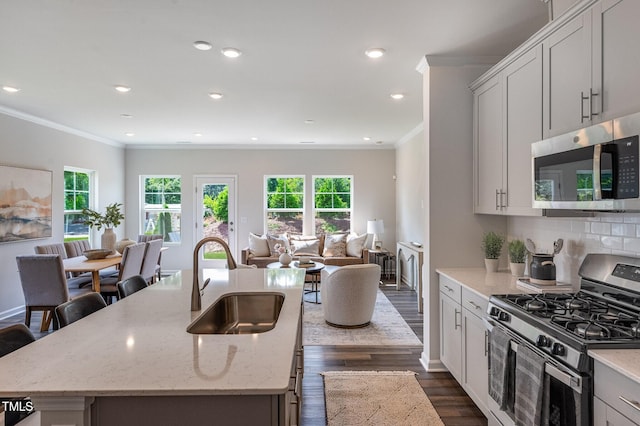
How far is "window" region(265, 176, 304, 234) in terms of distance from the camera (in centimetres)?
782

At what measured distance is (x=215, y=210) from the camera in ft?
25.4

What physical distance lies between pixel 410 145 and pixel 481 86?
141 inches

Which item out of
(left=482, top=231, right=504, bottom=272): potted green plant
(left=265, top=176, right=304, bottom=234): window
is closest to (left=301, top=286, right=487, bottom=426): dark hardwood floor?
(left=482, top=231, right=504, bottom=272): potted green plant

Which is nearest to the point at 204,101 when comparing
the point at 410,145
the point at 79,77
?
the point at 79,77

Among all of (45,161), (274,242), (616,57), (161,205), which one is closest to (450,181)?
(616,57)

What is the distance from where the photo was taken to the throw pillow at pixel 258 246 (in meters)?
7.11

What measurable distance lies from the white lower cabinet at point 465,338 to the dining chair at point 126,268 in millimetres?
3620

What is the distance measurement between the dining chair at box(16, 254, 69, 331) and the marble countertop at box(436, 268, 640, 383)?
380 cm

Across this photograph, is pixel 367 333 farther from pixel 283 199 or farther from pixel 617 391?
pixel 283 199

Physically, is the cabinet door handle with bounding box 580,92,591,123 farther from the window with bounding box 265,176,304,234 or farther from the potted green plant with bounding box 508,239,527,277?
the window with bounding box 265,176,304,234

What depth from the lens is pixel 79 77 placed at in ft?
11.9

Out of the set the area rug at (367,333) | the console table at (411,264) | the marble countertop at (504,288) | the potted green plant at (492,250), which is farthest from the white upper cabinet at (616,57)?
the console table at (411,264)

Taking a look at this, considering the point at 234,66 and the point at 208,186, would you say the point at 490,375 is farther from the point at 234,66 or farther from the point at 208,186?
the point at 208,186

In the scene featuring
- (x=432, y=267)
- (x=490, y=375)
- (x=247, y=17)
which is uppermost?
(x=247, y=17)
